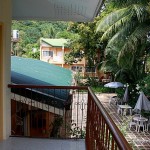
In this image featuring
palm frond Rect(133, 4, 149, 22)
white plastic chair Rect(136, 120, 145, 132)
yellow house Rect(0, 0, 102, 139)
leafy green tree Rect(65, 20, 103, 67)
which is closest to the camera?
yellow house Rect(0, 0, 102, 139)

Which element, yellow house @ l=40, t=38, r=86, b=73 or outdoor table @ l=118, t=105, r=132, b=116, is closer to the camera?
outdoor table @ l=118, t=105, r=132, b=116

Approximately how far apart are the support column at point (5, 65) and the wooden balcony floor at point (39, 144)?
0.70ft

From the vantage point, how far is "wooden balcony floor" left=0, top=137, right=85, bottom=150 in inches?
167

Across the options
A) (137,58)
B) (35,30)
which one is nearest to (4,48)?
(137,58)

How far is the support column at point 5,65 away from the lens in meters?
4.32

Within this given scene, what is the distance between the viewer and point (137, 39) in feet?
36.2

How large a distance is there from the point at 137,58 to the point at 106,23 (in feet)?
7.34

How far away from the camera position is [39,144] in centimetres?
438

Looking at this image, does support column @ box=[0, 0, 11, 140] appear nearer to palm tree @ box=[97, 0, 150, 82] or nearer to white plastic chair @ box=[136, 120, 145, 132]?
white plastic chair @ box=[136, 120, 145, 132]

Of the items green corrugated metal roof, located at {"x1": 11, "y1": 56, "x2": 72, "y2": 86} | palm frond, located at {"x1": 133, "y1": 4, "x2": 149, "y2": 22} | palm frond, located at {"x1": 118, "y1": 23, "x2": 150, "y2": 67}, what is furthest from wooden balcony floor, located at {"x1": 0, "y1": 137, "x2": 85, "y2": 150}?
palm frond, located at {"x1": 133, "y1": 4, "x2": 149, "y2": 22}

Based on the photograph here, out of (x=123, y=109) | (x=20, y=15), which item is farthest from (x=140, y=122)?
(x=20, y=15)

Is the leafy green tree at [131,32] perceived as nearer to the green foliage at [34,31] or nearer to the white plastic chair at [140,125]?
the white plastic chair at [140,125]

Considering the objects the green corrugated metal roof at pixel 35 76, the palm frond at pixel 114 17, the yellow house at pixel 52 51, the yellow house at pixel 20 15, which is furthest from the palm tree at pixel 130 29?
the yellow house at pixel 52 51

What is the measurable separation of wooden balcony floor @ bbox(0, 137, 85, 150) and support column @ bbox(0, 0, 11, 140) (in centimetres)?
21
